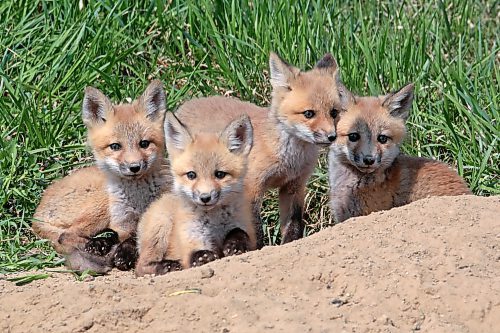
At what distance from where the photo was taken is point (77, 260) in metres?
5.98

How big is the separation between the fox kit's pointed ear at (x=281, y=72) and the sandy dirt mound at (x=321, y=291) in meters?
1.47

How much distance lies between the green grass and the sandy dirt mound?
170 centimetres

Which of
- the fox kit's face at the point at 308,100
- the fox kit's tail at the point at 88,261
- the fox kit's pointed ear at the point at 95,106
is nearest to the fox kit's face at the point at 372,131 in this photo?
the fox kit's face at the point at 308,100

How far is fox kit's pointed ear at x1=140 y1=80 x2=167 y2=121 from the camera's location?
6312 mm

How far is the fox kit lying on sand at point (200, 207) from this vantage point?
5.44 metres

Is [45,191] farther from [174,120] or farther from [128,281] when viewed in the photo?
[128,281]

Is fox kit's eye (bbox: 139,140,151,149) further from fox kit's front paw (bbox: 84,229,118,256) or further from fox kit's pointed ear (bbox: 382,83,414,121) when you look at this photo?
fox kit's pointed ear (bbox: 382,83,414,121)

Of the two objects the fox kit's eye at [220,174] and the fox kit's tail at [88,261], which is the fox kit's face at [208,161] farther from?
the fox kit's tail at [88,261]

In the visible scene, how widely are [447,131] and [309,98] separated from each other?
1.37 meters

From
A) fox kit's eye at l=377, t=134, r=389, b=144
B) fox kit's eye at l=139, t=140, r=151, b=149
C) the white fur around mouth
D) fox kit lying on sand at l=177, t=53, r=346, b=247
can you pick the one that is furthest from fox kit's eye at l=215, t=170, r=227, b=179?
fox kit's eye at l=377, t=134, r=389, b=144

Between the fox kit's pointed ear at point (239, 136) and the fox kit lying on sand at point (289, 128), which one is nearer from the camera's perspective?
the fox kit's pointed ear at point (239, 136)

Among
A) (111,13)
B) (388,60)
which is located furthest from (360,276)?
(111,13)

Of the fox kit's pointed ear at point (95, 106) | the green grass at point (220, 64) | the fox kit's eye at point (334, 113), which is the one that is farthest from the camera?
the green grass at point (220, 64)

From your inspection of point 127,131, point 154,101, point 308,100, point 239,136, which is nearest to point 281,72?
point 308,100
